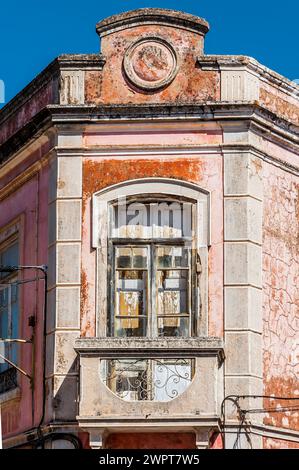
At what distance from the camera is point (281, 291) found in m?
20.2

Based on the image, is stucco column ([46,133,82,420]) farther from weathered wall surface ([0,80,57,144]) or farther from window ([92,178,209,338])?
weathered wall surface ([0,80,57,144])

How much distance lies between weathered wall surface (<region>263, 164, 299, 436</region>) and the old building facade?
0.03 m

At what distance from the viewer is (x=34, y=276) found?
20.6 metres

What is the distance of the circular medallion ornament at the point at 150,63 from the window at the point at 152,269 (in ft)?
5.52

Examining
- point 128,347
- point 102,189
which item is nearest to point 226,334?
point 128,347

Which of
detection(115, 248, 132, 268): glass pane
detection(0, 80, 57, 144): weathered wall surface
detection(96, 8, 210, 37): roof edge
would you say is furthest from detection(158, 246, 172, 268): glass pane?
detection(96, 8, 210, 37): roof edge

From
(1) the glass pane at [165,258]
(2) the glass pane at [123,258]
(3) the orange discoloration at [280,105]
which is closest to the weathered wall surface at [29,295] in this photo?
(2) the glass pane at [123,258]

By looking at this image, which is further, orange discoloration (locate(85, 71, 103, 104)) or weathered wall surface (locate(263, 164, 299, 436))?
orange discoloration (locate(85, 71, 103, 104))

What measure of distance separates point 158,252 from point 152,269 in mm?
256

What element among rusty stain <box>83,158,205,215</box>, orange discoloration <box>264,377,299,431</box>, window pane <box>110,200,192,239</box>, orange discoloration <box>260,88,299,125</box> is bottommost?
orange discoloration <box>264,377,299,431</box>

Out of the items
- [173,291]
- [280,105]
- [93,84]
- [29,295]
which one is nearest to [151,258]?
[173,291]

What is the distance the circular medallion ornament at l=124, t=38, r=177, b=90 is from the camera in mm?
20281
